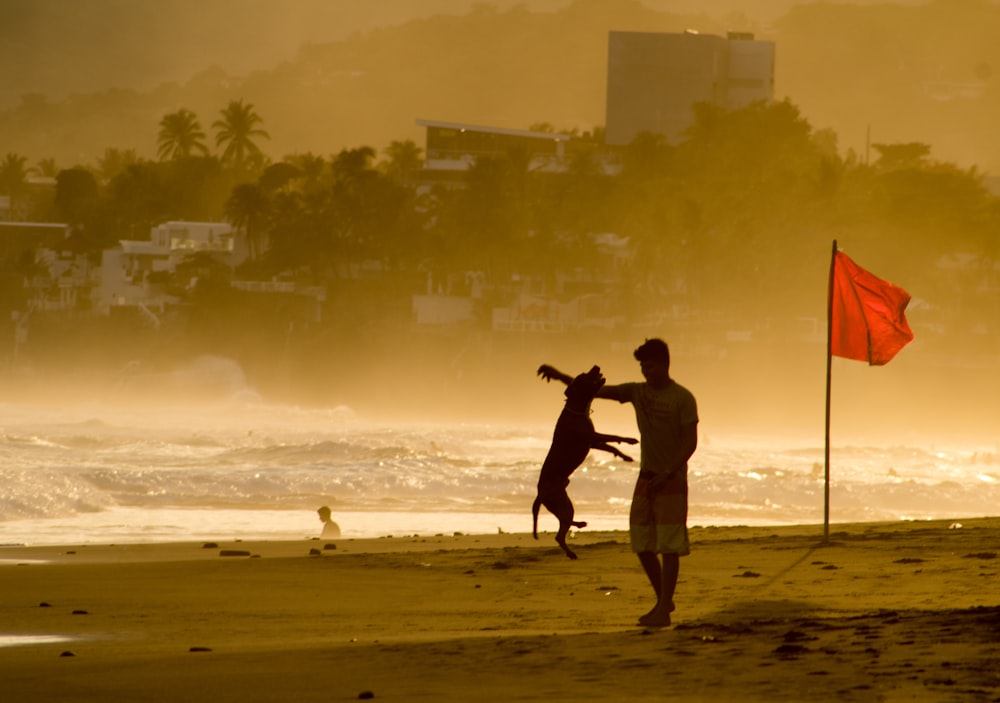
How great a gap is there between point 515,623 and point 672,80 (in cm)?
9548

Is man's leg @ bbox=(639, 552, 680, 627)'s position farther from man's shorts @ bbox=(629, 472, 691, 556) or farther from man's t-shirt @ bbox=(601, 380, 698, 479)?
man's t-shirt @ bbox=(601, 380, 698, 479)

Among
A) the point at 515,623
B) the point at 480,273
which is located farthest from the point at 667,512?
the point at 480,273

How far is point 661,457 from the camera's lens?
8305 mm

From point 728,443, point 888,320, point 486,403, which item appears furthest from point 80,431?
point 888,320

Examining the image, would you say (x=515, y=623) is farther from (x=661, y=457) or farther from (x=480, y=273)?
(x=480, y=273)

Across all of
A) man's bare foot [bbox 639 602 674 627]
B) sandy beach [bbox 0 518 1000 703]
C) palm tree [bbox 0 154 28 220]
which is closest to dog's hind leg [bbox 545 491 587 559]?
sandy beach [bbox 0 518 1000 703]

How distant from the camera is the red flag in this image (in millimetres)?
12680

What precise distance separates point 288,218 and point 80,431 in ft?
142

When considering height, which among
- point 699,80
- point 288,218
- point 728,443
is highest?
point 699,80

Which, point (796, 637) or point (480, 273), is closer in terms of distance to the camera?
point (796, 637)

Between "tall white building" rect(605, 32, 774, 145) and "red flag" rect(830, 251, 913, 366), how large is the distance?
8944cm

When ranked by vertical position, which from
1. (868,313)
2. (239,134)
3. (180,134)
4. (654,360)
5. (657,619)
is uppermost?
(180,134)

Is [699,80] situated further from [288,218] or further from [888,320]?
[888,320]

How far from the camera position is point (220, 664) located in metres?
7.23
